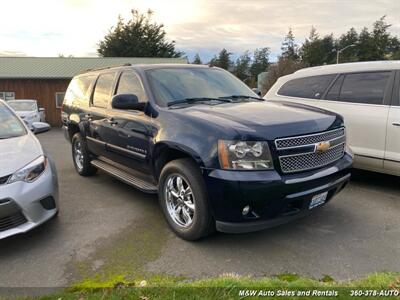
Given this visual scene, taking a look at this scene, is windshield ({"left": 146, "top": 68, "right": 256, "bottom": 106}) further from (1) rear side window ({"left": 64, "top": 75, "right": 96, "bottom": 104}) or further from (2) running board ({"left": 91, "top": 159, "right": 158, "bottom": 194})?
(1) rear side window ({"left": 64, "top": 75, "right": 96, "bottom": 104})

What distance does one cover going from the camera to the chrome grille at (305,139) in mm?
3314

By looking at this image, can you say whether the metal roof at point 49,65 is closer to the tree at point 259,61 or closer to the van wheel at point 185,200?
the van wheel at point 185,200

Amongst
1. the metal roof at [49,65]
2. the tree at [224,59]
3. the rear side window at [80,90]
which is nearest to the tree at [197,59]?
the tree at [224,59]

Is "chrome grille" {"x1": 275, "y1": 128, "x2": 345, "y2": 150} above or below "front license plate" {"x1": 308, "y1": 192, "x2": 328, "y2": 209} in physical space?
above

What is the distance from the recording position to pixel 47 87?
22.9 m

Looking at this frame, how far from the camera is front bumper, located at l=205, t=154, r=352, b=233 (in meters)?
3.16

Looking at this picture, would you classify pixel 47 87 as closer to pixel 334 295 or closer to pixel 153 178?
pixel 153 178

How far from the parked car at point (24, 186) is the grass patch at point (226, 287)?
106 cm

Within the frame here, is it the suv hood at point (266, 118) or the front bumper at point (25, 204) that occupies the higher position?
the suv hood at point (266, 118)

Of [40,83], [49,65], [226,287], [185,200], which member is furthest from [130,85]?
[49,65]

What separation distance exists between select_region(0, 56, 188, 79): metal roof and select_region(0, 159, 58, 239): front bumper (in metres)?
18.6

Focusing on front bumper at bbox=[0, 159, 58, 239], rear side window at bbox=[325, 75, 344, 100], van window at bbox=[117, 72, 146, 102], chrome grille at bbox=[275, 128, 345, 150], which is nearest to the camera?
chrome grille at bbox=[275, 128, 345, 150]

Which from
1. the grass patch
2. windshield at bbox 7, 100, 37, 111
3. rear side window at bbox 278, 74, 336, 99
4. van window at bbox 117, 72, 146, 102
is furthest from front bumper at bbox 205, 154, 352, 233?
windshield at bbox 7, 100, 37, 111

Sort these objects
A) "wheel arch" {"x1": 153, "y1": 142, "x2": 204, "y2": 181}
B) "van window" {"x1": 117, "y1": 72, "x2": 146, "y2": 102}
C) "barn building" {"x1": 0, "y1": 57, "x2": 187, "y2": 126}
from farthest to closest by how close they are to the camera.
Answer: "barn building" {"x1": 0, "y1": 57, "x2": 187, "y2": 126}
"van window" {"x1": 117, "y1": 72, "x2": 146, "y2": 102}
"wheel arch" {"x1": 153, "y1": 142, "x2": 204, "y2": 181}
